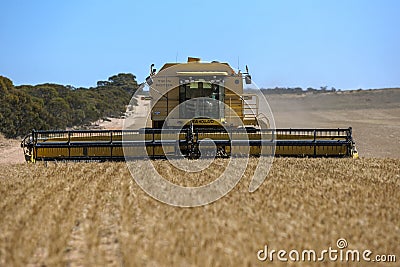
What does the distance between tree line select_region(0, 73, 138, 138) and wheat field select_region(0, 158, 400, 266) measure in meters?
23.4

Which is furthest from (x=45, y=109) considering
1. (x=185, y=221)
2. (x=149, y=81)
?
(x=185, y=221)

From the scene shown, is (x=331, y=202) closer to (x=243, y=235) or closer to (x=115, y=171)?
(x=243, y=235)

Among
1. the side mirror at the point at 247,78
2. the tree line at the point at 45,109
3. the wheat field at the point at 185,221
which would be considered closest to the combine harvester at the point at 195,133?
the side mirror at the point at 247,78

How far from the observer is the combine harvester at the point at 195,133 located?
577 inches

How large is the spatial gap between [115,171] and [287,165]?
3.65 m

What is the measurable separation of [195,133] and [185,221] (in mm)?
7877

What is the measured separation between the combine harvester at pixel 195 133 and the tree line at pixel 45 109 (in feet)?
59.4

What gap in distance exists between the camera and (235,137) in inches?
599

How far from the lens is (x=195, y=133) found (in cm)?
1486

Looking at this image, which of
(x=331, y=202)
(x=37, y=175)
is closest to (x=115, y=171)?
(x=37, y=175)

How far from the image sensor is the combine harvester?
14.6 m

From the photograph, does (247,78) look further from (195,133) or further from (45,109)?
(45,109)

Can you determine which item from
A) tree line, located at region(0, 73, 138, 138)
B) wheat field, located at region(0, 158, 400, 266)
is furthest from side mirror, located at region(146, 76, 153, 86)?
tree line, located at region(0, 73, 138, 138)

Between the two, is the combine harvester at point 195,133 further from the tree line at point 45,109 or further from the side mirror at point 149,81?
the tree line at point 45,109
